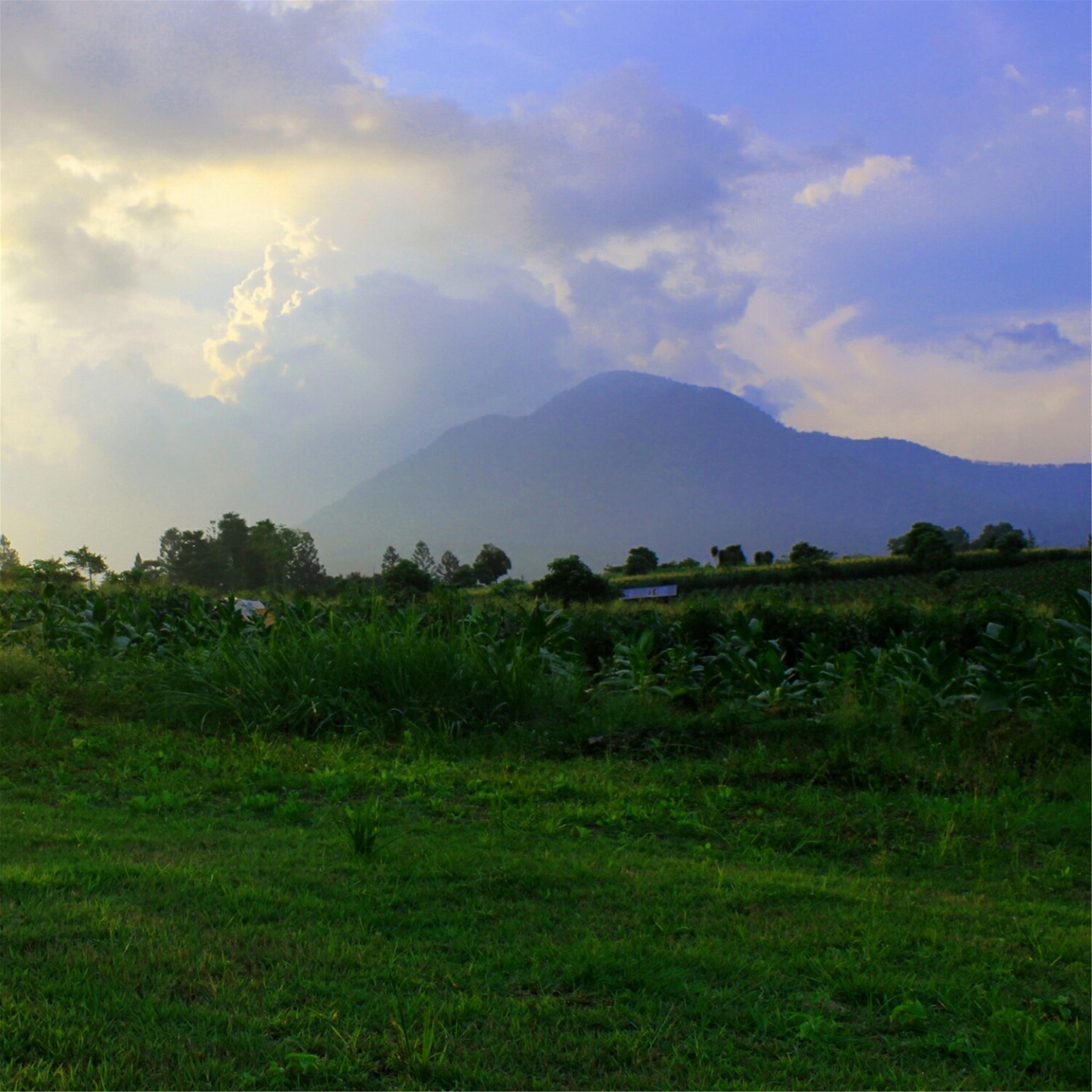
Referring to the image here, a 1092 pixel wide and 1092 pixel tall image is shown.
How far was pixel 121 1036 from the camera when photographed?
7.27ft

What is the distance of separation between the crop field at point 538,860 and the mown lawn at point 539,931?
14mm

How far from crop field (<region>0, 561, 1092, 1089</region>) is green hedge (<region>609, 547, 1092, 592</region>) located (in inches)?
1320

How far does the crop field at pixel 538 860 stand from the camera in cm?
233

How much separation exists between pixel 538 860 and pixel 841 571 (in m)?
43.2

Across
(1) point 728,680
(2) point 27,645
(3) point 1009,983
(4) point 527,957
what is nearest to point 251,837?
(4) point 527,957

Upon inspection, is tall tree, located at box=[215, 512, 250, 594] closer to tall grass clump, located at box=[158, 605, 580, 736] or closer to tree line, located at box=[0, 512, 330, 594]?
tree line, located at box=[0, 512, 330, 594]

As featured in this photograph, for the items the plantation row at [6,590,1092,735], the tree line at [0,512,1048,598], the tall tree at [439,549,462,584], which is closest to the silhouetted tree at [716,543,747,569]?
the tree line at [0,512,1048,598]

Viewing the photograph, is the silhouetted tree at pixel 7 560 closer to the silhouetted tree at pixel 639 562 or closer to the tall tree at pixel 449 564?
the tall tree at pixel 449 564

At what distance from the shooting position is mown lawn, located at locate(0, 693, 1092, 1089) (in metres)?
2.26

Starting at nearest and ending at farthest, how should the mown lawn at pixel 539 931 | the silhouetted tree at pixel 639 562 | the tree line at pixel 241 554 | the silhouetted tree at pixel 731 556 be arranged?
1. the mown lawn at pixel 539 931
2. the tree line at pixel 241 554
3. the silhouetted tree at pixel 639 562
4. the silhouetted tree at pixel 731 556

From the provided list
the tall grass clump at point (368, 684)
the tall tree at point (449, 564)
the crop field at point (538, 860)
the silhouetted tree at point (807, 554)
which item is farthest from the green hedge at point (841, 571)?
the tall grass clump at point (368, 684)

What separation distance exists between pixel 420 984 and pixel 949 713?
18.2 ft

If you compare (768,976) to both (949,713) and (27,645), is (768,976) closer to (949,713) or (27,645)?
(949,713)

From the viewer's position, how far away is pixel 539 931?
3.11m
